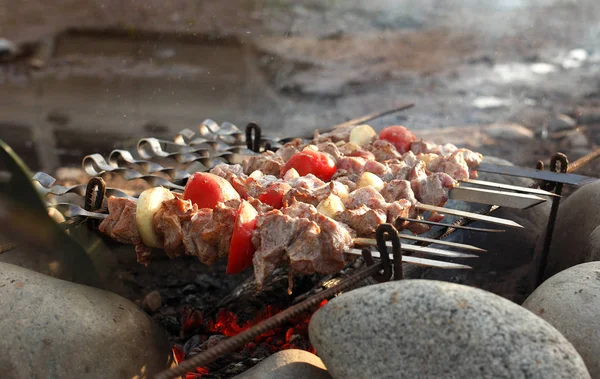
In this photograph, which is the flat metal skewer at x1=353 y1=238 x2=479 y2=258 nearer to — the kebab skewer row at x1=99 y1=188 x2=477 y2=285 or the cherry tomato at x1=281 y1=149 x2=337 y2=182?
the kebab skewer row at x1=99 y1=188 x2=477 y2=285

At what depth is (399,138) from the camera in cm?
485

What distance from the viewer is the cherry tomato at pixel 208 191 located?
353cm

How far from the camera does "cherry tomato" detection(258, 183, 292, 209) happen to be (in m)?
3.60

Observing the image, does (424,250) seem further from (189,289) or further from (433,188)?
(189,289)

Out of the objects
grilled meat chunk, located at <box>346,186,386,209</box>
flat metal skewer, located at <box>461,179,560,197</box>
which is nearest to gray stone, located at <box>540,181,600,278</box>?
flat metal skewer, located at <box>461,179,560,197</box>

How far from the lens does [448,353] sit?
2459 millimetres

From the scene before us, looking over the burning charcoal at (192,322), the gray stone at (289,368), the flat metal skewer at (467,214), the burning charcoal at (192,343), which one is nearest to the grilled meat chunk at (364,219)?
the flat metal skewer at (467,214)

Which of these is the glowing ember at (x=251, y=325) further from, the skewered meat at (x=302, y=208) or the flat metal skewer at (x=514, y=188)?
the flat metal skewer at (x=514, y=188)

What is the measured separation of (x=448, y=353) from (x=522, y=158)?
6841 millimetres

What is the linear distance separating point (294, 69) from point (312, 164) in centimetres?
1087

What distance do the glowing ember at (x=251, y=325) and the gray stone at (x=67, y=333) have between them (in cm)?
47

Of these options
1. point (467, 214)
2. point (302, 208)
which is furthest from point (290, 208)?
point (467, 214)

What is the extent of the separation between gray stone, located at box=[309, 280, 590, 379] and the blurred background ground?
21.1ft

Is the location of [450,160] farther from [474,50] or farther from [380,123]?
[474,50]
